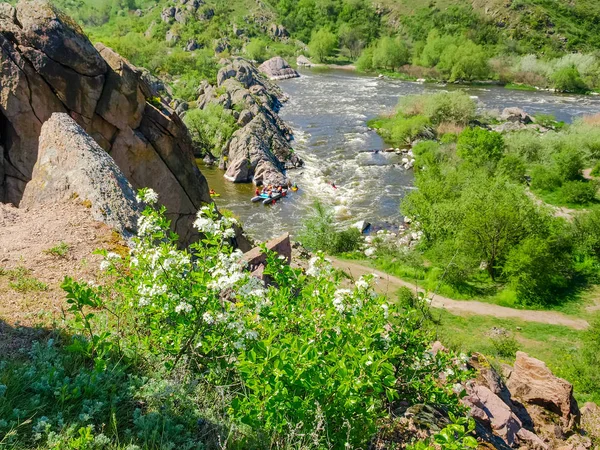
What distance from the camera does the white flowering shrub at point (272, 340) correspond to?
4297 mm

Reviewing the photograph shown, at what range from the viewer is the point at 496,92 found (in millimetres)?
83562

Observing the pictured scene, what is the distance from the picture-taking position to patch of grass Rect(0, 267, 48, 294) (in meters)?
7.02

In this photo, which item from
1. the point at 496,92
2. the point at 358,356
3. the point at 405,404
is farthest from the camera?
the point at 496,92

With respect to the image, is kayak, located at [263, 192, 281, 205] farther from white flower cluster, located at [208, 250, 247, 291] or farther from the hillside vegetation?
white flower cluster, located at [208, 250, 247, 291]

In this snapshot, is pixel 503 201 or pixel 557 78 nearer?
pixel 503 201

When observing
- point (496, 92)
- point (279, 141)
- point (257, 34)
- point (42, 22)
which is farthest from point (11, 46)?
point (257, 34)

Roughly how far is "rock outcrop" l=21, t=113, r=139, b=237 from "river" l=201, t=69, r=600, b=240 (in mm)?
23682

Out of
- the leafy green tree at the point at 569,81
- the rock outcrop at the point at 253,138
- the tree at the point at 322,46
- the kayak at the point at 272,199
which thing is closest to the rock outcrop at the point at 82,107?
the kayak at the point at 272,199

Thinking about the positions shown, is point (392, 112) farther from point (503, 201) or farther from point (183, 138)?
point (183, 138)

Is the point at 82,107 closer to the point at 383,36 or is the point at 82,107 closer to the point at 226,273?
the point at 226,273

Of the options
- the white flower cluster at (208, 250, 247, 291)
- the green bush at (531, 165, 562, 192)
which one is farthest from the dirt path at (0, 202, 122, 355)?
the green bush at (531, 165, 562, 192)

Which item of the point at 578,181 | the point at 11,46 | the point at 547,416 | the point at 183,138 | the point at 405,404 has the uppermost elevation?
the point at 11,46

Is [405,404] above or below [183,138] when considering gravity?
below

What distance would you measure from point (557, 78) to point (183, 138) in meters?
89.0
